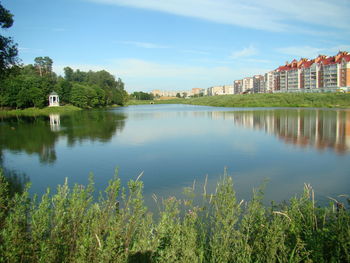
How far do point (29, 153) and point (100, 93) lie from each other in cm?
6829

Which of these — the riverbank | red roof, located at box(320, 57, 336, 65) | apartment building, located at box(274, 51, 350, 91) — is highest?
red roof, located at box(320, 57, 336, 65)

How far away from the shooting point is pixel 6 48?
1440cm

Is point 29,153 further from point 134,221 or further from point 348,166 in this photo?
point 348,166

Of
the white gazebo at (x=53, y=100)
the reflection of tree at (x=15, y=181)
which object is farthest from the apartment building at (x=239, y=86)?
the reflection of tree at (x=15, y=181)

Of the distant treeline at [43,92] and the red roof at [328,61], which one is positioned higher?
the red roof at [328,61]

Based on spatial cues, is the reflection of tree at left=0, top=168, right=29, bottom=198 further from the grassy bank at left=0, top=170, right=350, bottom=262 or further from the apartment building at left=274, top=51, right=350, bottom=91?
the apartment building at left=274, top=51, right=350, bottom=91

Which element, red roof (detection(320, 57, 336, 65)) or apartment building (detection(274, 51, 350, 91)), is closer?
apartment building (detection(274, 51, 350, 91))

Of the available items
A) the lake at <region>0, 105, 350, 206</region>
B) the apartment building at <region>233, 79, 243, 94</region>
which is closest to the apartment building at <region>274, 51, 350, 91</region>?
the apartment building at <region>233, 79, 243, 94</region>

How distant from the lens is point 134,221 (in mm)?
4238

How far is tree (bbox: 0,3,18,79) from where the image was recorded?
13961 millimetres

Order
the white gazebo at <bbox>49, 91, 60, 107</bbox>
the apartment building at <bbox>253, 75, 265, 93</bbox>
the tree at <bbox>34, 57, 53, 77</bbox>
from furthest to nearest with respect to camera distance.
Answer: the apartment building at <bbox>253, 75, 265, 93</bbox> → the tree at <bbox>34, 57, 53, 77</bbox> → the white gazebo at <bbox>49, 91, 60, 107</bbox>

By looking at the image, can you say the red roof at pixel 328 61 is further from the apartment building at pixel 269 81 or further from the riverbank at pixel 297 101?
the apartment building at pixel 269 81

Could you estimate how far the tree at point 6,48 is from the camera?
13961 millimetres

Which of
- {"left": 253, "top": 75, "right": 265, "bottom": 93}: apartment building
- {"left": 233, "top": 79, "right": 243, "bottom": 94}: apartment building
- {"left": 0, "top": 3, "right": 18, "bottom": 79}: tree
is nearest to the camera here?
{"left": 0, "top": 3, "right": 18, "bottom": 79}: tree
